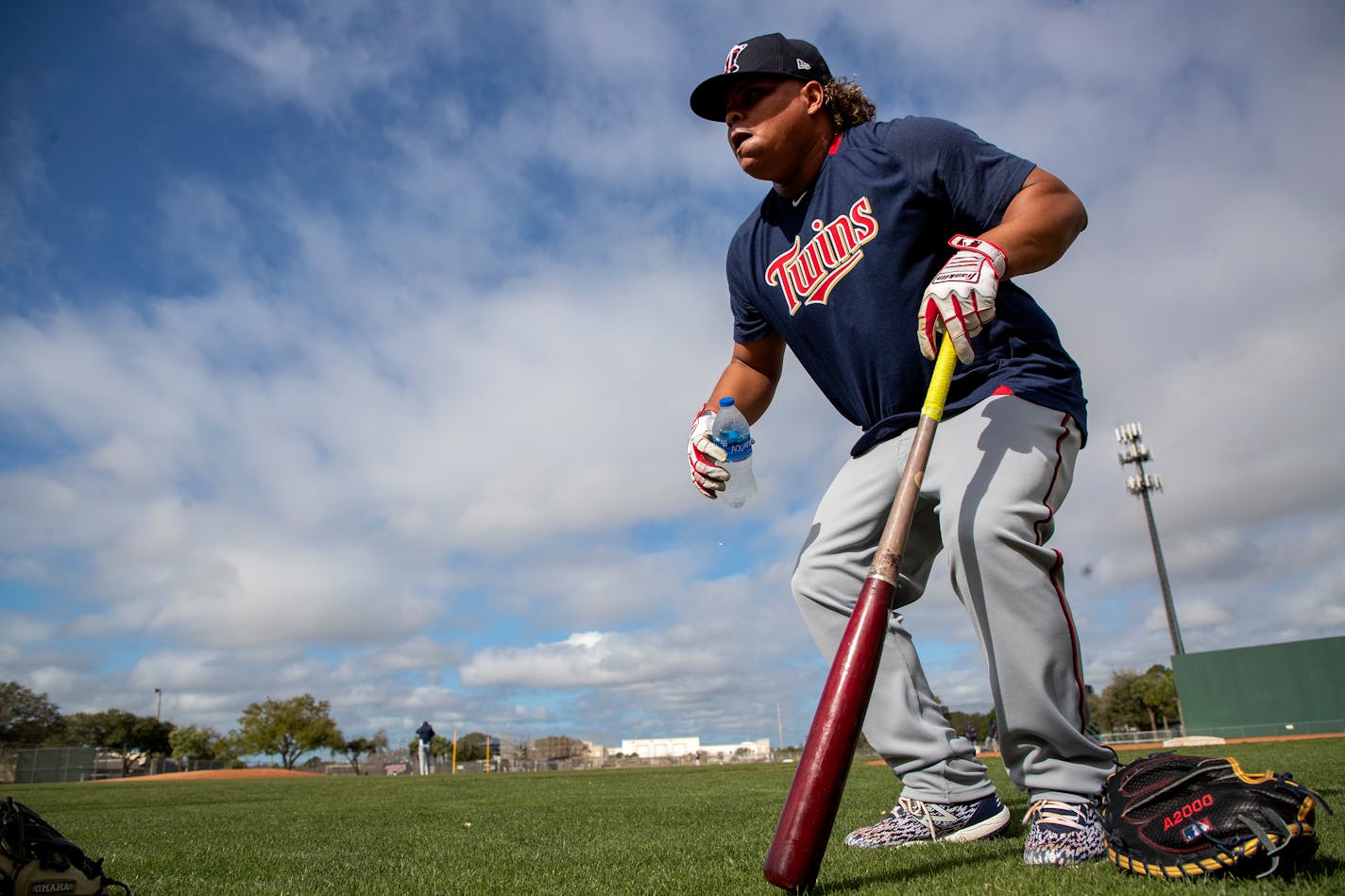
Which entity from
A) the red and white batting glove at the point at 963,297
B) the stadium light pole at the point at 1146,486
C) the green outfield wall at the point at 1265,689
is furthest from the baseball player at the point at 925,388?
the stadium light pole at the point at 1146,486

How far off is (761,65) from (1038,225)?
4.50 feet

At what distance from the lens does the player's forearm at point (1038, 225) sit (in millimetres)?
2898

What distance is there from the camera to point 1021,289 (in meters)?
3.33

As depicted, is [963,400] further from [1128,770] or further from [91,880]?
[91,880]

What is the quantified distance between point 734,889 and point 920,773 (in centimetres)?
119

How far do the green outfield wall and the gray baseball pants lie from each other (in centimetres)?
3339

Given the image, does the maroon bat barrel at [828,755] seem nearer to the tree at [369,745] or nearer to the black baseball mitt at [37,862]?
the black baseball mitt at [37,862]

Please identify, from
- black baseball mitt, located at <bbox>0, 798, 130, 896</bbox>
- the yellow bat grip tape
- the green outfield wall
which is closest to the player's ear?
the yellow bat grip tape

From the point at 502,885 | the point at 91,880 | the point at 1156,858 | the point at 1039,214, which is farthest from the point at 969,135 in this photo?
the point at 91,880

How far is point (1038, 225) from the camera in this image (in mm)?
2963

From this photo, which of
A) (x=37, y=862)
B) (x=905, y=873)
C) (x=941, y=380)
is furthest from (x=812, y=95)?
(x=37, y=862)

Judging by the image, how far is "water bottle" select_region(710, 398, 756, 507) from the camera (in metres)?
3.86

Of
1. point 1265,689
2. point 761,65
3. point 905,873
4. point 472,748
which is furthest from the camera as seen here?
point 472,748

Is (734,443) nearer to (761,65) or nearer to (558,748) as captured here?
(761,65)
